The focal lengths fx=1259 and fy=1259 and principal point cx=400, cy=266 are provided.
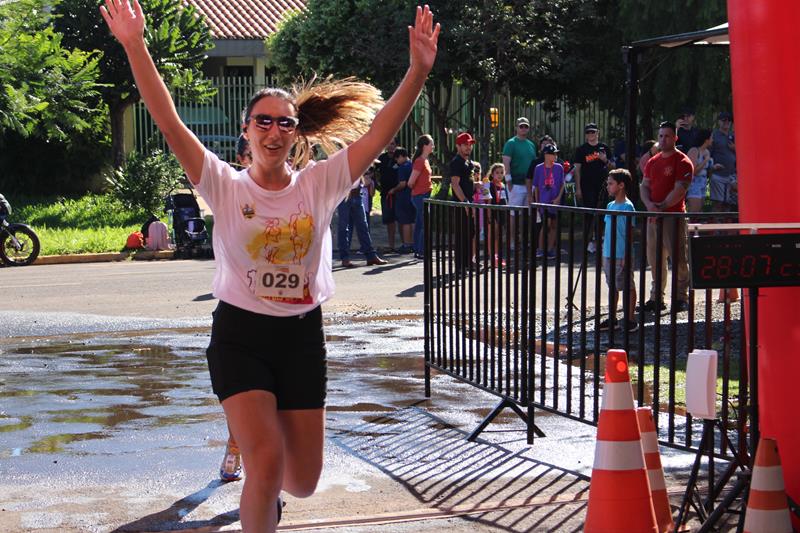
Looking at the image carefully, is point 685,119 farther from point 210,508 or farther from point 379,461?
point 210,508

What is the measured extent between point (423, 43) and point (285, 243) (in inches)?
36.4

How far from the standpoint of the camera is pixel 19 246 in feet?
63.2

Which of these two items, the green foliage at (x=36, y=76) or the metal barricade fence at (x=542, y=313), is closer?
the metal barricade fence at (x=542, y=313)

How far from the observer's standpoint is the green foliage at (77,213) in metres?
24.3

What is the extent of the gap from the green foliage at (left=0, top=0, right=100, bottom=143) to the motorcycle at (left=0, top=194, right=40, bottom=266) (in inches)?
188

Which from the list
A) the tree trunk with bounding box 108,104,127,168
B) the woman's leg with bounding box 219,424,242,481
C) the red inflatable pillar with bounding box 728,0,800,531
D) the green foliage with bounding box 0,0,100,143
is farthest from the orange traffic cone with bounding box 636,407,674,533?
the tree trunk with bounding box 108,104,127,168

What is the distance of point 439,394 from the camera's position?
8.81 m

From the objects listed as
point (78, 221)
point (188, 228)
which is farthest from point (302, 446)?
point (78, 221)

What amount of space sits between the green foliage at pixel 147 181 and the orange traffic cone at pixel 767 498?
2071 cm

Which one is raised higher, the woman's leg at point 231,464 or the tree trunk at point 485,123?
the tree trunk at point 485,123

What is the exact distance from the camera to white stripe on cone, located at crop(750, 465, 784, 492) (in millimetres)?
4883

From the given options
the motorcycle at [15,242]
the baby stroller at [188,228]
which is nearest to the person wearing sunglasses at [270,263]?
the motorcycle at [15,242]

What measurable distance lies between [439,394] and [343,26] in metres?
19.0

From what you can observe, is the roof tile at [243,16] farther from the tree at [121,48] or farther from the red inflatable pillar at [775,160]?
the red inflatable pillar at [775,160]
